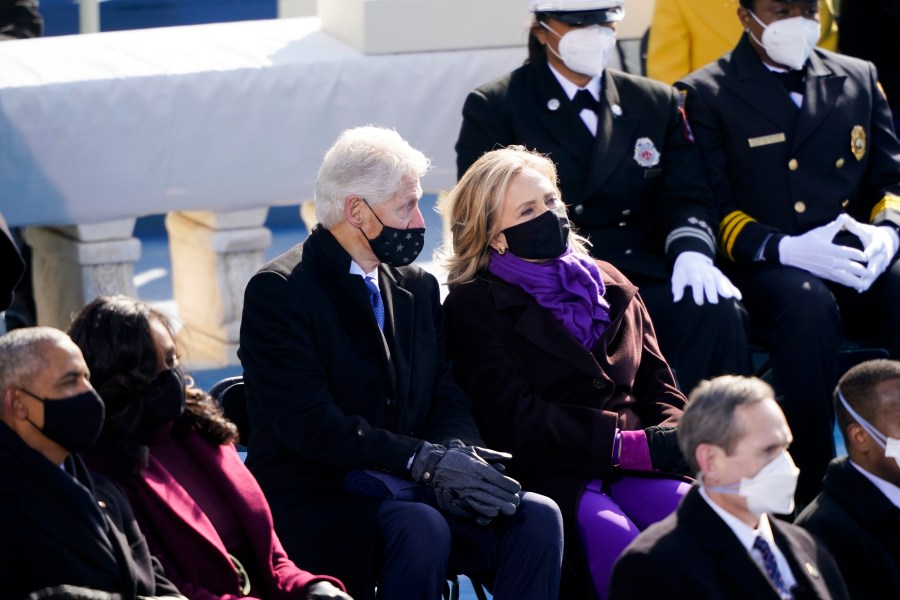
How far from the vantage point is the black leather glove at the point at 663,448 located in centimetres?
436

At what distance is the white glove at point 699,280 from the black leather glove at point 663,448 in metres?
0.87

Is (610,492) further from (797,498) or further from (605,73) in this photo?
(605,73)

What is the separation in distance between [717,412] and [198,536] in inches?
45.1

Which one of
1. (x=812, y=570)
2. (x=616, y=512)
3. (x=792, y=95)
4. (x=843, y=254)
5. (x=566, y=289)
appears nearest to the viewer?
(x=812, y=570)

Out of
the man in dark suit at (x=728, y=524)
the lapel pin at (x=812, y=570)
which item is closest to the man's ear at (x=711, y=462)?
the man in dark suit at (x=728, y=524)

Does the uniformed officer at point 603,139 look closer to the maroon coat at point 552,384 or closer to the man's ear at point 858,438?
the maroon coat at point 552,384

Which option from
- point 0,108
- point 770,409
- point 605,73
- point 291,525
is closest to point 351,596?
point 291,525

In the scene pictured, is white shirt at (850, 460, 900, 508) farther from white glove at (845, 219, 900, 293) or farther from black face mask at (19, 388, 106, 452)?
black face mask at (19, 388, 106, 452)

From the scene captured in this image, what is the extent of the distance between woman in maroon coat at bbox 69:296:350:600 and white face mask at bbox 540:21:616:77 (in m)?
2.10

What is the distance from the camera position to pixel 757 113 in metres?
5.60

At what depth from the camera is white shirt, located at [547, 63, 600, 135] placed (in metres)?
5.48

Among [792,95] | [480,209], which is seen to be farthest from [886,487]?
[792,95]

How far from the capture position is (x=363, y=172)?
432 cm

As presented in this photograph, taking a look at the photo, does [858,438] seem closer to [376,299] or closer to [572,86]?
[376,299]
